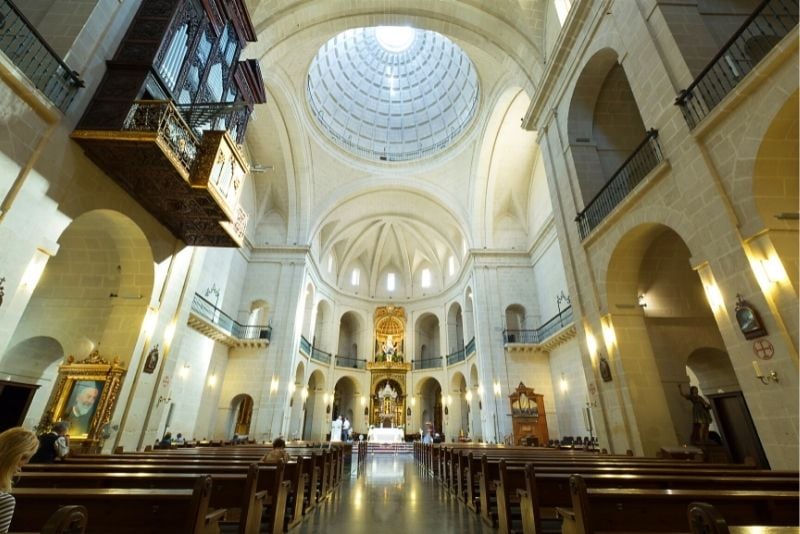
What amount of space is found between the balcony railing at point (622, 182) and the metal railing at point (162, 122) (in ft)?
25.3

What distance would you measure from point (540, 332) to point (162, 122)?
15731mm

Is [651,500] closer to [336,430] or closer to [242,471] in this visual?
[242,471]

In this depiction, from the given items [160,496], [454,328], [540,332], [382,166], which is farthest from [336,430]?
[160,496]

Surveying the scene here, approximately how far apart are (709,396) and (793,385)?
16.2ft

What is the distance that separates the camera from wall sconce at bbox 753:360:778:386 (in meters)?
3.99

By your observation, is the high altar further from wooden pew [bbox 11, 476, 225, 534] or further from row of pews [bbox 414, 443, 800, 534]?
wooden pew [bbox 11, 476, 225, 534]

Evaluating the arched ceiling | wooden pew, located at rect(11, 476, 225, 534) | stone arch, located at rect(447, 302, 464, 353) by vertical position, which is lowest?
wooden pew, located at rect(11, 476, 225, 534)

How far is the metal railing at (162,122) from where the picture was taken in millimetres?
5218

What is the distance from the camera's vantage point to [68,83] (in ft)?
16.6

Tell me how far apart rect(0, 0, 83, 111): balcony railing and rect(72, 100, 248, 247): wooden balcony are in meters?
0.59

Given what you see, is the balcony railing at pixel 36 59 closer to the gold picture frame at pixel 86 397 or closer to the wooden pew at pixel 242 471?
the gold picture frame at pixel 86 397

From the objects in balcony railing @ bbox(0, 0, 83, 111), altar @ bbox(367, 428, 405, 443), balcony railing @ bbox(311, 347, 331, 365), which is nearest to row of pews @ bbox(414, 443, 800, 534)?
balcony railing @ bbox(0, 0, 83, 111)

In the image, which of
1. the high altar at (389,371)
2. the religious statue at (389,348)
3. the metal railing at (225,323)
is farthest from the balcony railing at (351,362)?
the metal railing at (225,323)

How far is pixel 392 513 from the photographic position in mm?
4719
